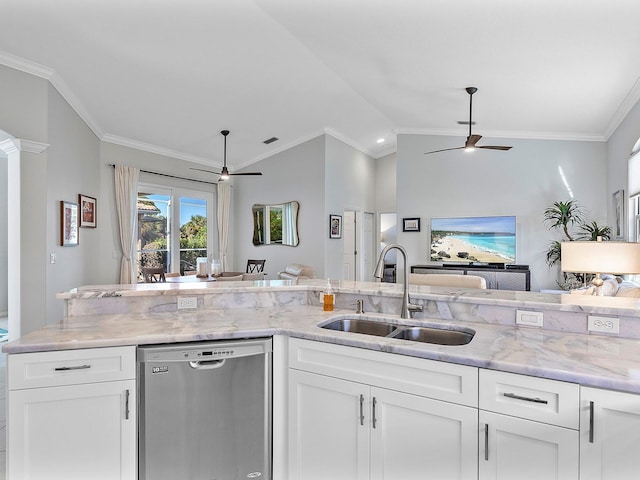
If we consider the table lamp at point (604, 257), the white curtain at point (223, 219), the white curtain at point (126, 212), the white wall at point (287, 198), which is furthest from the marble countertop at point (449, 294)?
the white curtain at point (223, 219)

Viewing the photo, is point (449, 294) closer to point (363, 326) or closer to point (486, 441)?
point (363, 326)

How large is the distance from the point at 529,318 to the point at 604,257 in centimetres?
90

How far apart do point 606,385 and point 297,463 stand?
4.37 ft

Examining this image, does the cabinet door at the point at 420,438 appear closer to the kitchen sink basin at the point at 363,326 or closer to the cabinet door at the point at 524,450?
the cabinet door at the point at 524,450

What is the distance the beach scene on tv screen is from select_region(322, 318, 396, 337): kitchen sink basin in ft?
15.9

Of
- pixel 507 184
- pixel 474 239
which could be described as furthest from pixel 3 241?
pixel 507 184

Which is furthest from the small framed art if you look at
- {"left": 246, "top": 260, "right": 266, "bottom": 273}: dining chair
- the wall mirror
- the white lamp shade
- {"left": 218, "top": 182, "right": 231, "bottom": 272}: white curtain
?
the white lamp shade

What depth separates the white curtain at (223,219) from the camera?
766cm

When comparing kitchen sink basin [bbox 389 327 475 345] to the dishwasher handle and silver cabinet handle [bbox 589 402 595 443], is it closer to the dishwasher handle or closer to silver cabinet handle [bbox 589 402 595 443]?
silver cabinet handle [bbox 589 402 595 443]

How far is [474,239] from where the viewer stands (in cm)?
648

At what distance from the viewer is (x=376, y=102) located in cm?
595

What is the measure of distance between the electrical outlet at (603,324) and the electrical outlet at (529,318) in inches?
7.7

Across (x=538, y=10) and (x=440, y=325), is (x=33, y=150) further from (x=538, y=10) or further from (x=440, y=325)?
(x=538, y=10)

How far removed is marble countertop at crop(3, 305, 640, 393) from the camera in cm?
134
